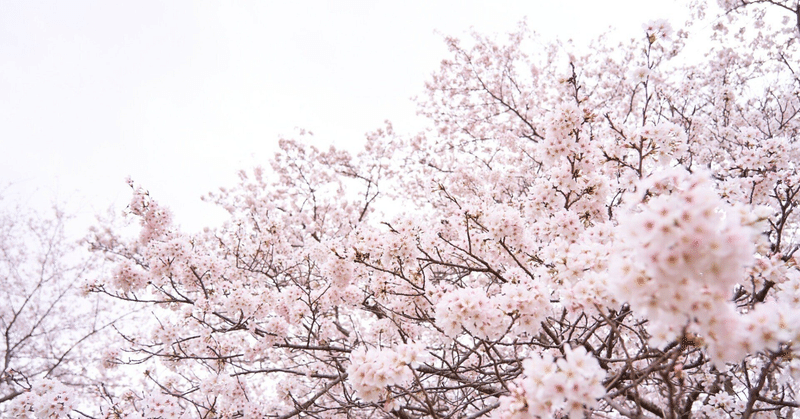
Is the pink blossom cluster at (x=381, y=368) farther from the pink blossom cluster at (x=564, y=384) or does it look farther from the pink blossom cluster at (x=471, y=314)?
the pink blossom cluster at (x=564, y=384)

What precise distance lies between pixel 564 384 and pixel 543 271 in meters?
1.06

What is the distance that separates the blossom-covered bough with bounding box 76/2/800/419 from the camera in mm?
1305

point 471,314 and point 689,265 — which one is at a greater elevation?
point 471,314

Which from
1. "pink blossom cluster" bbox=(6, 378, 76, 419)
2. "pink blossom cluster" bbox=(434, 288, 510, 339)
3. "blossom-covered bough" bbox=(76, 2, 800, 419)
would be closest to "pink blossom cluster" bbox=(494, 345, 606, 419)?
"blossom-covered bough" bbox=(76, 2, 800, 419)

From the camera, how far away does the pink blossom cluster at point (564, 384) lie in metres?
1.44

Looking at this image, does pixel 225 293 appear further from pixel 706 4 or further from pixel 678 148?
pixel 706 4

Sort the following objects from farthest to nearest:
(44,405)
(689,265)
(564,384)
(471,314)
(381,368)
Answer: (44,405) → (471,314) → (381,368) → (564,384) → (689,265)

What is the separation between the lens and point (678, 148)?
3.13 m

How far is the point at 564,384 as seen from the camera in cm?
146

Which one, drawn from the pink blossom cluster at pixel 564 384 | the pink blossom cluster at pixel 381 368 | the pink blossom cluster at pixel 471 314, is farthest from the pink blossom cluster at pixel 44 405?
the pink blossom cluster at pixel 564 384

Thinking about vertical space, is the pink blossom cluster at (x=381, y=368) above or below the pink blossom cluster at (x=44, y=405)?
below

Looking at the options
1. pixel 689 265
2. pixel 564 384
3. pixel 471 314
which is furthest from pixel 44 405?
pixel 689 265

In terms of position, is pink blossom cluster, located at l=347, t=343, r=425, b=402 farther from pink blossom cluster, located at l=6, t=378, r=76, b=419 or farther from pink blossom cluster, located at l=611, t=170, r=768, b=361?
pink blossom cluster, located at l=6, t=378, r=76, b=419

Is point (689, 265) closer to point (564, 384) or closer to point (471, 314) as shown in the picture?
point (564, 384)
